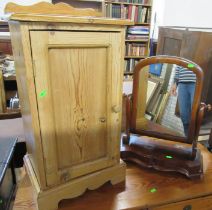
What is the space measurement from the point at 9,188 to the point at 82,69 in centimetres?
61

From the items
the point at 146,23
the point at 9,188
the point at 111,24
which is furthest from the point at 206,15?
the point at 9,188

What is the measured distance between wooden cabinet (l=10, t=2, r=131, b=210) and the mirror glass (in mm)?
269

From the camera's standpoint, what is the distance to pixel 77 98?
0.70 meters

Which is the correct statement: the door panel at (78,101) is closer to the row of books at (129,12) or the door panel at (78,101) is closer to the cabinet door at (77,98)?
the cabinet door at (77,98)

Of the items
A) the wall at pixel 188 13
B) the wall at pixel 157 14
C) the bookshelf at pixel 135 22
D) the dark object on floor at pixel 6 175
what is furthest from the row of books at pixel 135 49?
the dark object on floor at pixel 6 175

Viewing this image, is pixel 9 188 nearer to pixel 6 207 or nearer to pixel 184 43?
pixel 6 207

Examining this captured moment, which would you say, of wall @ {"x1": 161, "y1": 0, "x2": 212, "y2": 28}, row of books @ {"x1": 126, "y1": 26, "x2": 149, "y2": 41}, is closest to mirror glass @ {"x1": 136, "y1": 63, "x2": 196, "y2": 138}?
wall @ {"x1": 161, "y1": 0, "x2": 212, "y2": 28}

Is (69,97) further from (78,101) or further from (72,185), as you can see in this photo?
(72,185)

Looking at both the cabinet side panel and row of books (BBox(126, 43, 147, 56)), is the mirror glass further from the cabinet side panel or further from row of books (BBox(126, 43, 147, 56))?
row of books (BBox(126, 43, 147, 56))

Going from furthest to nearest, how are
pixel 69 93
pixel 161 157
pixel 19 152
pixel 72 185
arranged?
pixel 19 152 → pixel 161 157 → pixel 72 185 → pixel 69 93

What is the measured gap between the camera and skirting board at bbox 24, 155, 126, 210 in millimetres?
737

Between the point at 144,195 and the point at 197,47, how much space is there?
4.50ft

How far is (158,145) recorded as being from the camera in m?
1.02

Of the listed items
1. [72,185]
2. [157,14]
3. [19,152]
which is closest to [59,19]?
[72,185]
